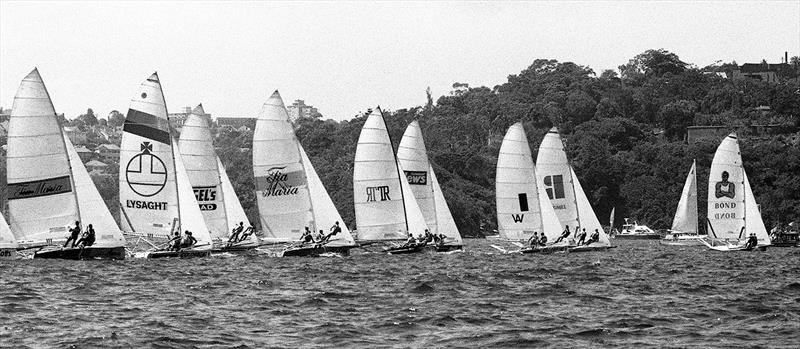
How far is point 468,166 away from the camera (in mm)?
138125

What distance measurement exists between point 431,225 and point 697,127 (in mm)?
92027

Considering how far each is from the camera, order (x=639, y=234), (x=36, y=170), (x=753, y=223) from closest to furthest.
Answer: (x=36, y=170)
(x=753, y=223)
(x=639, y=234)

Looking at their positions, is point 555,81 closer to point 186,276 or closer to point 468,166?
point 468,166

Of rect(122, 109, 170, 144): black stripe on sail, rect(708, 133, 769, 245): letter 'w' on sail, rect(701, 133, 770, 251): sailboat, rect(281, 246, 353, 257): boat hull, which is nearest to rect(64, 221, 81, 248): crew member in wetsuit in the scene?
rect(122, 109, 170, 144): black stripe on sail

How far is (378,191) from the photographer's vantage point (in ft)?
189

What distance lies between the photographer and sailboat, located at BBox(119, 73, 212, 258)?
53.2 m

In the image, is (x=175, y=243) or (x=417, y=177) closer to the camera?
(x=175, y=243)

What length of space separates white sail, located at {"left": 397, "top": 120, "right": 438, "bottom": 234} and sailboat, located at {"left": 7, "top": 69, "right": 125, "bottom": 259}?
17.7m

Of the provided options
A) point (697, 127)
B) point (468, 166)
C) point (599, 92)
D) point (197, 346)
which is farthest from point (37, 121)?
point (599, 92)

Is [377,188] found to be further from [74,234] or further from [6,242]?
[6,242]

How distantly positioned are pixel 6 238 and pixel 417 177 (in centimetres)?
2024

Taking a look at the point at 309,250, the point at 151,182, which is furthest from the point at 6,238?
the point at 309,250

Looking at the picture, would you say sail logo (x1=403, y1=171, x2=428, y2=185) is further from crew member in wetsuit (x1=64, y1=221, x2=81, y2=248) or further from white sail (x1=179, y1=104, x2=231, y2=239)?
crew member in wetsuit (x1=64, y1=221, x2=81, y2=248)

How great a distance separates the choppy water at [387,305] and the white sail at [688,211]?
151 feet
